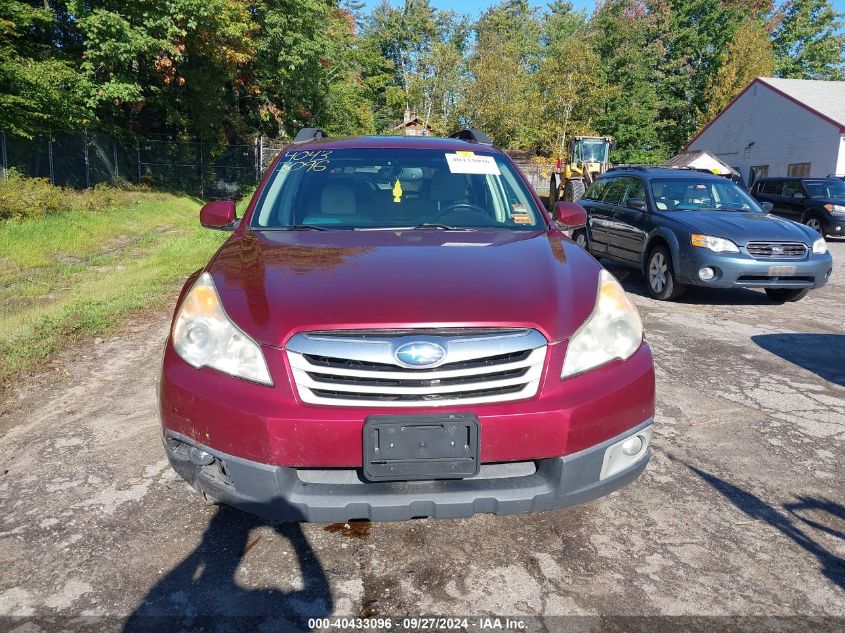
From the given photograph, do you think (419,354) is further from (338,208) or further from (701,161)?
(701,161)

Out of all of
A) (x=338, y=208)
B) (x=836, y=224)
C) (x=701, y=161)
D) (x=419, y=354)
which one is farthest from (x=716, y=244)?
(x=701, y=161)

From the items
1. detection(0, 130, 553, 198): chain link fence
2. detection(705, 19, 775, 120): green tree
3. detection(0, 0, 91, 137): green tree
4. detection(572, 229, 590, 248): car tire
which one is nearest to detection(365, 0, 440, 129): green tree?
detection(705, 19, 775, 120): green tree

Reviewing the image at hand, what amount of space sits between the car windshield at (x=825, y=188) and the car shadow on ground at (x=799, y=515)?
15974 millimetres

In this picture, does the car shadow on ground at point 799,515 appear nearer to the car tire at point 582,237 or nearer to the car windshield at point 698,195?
the car windshield at point 698,195

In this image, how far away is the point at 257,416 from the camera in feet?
7.51

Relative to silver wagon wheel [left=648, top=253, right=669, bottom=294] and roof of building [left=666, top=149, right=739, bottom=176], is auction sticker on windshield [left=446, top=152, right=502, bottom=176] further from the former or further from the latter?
roof of building [left=666, top=149, right=739, bottom=176]

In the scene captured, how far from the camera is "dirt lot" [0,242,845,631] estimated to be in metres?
2.35

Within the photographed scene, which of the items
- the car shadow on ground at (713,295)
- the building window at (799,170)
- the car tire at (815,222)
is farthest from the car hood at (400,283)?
the building window at (799,170)

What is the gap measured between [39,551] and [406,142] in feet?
9.94

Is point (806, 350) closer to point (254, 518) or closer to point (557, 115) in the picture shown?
point (254, 518)

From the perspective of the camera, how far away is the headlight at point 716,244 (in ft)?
24.5

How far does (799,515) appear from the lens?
9.71 feet

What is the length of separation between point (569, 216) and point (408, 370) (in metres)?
2.21

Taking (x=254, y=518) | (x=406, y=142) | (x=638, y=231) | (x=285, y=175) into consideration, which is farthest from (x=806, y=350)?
(x=254, y=518)
